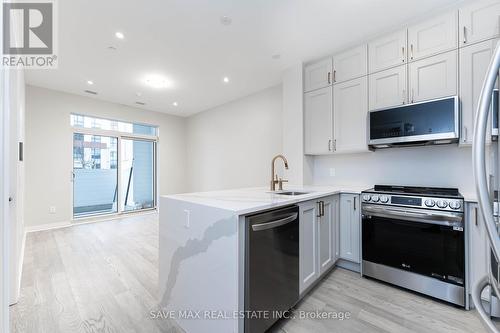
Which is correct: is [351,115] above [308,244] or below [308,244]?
above

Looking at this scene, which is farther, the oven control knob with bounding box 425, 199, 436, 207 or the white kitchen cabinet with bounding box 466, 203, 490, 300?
the oven control knob with bounding box 425, 199, 436, 207

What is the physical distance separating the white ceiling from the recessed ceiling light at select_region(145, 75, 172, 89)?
0.44 feet

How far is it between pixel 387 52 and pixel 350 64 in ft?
1.37

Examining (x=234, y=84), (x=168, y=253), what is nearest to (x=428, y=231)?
(x=168, y=253)

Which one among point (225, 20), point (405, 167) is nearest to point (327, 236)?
point (405, 167)

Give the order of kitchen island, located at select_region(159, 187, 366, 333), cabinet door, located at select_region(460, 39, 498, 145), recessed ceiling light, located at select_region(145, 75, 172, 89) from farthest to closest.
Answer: recessed ceiling light, located at select_region(145, 75, 172, 89) < cabinet door, located at select_region(460, 39, 498, 145) < kitchen island, located at select_region(159, 187, 366, 333)

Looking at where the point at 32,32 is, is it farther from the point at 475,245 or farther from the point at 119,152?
the point at 475,245

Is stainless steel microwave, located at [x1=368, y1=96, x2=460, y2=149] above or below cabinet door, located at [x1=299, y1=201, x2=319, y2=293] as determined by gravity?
above

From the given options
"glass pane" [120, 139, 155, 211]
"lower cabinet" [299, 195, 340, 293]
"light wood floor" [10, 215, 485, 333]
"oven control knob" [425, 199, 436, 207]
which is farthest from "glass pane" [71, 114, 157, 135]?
"oven control knob" [425, 199, 436, 207]

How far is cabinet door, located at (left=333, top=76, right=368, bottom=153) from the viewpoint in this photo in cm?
275

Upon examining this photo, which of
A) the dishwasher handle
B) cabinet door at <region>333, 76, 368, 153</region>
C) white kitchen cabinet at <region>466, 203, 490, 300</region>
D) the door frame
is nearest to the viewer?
the dishwasher handle

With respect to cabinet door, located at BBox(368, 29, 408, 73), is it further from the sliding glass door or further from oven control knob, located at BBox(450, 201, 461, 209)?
the sliding glass door

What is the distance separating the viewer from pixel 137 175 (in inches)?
239

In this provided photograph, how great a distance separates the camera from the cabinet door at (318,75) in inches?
122
